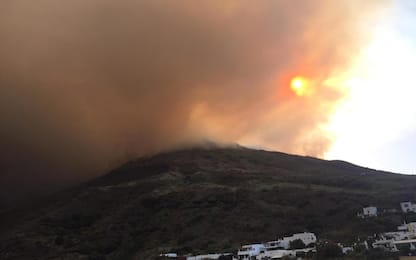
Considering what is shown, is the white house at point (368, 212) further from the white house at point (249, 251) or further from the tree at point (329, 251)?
the tree at point (329, 251)

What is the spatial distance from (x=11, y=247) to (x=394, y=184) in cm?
8600

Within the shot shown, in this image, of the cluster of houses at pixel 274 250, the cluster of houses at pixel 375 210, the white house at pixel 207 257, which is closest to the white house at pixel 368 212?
the cluster of houses at pixel 375 210

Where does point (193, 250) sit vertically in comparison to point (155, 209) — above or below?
below

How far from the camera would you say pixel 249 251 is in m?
76.2

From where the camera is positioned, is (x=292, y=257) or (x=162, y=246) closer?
(x=292, y=257)

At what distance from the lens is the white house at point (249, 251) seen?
73.6 m

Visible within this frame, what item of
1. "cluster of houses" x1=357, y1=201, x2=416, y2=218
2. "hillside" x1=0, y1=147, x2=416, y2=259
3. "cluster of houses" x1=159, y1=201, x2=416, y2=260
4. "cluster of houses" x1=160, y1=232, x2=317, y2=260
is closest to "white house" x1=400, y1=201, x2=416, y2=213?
"cluster of houses" x1=357, y1=201, x2=416, y2=218

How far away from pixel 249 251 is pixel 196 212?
31.2 meters

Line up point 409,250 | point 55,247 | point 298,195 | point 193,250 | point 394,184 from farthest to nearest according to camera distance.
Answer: point 394,184
point 298,195
point 55,247
point 193,250
point 409,250

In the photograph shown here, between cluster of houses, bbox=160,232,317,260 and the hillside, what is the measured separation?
5.01 meters

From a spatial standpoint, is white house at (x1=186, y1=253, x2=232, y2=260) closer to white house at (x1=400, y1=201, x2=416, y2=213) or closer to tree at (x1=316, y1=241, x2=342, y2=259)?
tree at (x1=316, y1=241, x2=342, y2=259)

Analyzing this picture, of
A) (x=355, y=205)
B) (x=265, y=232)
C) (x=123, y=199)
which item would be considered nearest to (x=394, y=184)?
(x=355, y=205)

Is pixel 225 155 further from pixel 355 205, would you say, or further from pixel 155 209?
pixel 355 205

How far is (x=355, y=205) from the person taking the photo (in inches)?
3917
